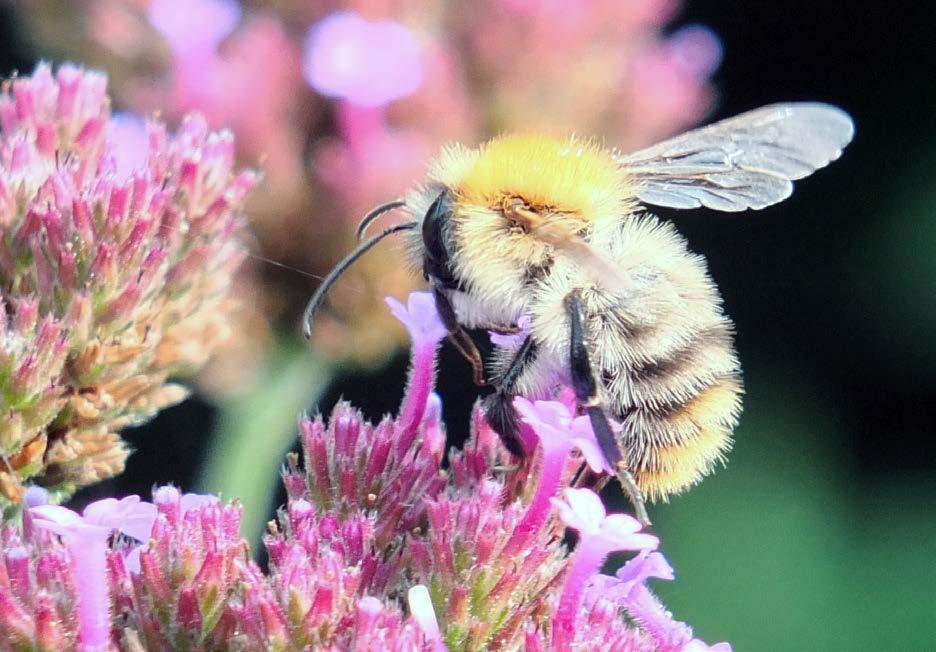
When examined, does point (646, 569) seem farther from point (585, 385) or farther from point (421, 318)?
point (421, 318)

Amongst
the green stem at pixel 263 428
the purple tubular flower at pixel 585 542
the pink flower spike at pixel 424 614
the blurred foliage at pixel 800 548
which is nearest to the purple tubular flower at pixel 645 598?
the purple tubular flower at pixel 585 542

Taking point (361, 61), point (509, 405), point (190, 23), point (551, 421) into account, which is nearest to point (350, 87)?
point (361, 61)

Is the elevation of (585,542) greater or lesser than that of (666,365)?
lesser

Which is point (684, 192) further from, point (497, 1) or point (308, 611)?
point (497, 1)

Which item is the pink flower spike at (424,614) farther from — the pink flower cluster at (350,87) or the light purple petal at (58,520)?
the pink flower cluster at (350,87)

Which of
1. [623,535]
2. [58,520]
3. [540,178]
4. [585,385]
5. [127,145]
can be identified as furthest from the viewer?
[127,145]

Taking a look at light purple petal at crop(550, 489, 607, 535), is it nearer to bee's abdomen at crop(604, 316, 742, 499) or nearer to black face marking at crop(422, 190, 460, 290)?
bee's abdomen at crop(604, 316, 742, 499)

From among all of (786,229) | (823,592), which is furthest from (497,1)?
(823,592)
